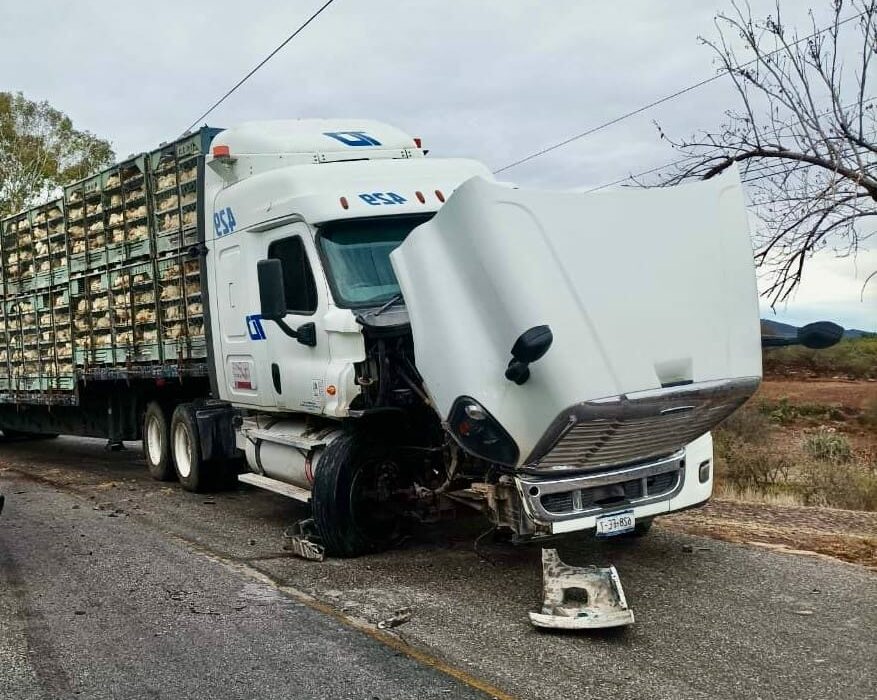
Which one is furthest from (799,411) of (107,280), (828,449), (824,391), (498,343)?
(498,343)

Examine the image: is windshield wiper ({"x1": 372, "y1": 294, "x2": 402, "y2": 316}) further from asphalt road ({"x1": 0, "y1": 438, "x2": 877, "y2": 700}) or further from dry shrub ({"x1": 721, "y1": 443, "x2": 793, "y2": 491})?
dry shrub ({"x1": 721, "y1": 443, "x2": 793, "y2": 491})

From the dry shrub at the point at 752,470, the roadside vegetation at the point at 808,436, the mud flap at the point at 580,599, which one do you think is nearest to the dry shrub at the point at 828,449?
the roadside vegetation at the point at 808,436

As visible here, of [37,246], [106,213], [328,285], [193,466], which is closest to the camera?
[328,285]

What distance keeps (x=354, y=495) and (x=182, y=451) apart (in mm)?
4302

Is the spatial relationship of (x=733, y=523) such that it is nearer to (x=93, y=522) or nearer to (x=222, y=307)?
(x=222, y=307)

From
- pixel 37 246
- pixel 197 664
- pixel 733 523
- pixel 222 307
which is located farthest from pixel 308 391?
pixel 37 246

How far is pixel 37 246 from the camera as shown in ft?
43.4

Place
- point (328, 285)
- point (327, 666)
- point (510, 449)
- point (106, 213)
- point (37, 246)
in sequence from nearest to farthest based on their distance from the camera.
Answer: point (327, 666) < point (510, 449) < point (328, 285) < point (106, 213) < point (37, 246)

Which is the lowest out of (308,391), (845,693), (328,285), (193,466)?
(845,693)

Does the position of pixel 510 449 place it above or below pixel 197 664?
above

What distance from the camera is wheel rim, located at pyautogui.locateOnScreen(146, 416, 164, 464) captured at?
1119 cm

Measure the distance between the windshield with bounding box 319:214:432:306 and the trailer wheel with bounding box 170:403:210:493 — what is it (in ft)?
12.3

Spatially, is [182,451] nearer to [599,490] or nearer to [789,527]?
[599,490]

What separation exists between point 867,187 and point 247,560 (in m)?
8.81
